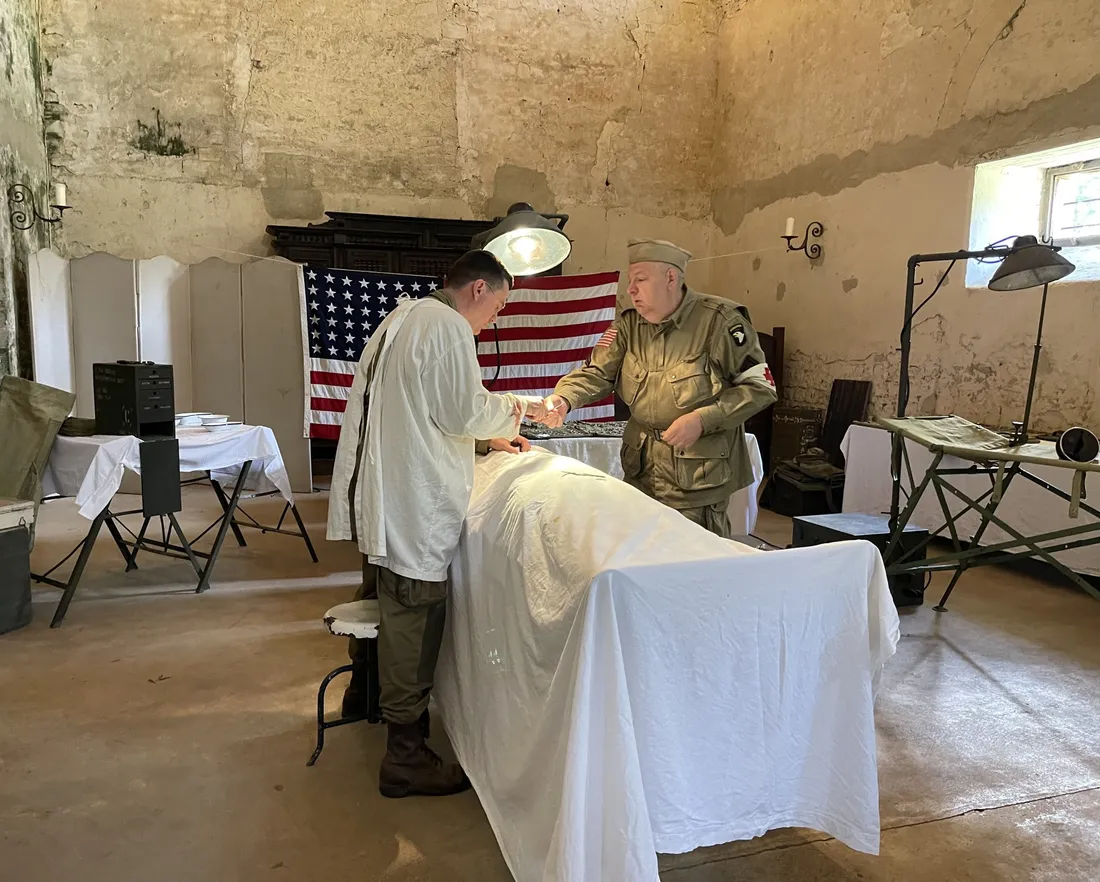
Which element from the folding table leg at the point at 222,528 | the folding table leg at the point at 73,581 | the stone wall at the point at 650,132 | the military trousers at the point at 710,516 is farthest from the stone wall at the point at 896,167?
the folding table leg at the point at 73,581

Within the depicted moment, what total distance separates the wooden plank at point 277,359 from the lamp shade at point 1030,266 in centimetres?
453

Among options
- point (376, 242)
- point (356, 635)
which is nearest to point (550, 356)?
point (376, 242)

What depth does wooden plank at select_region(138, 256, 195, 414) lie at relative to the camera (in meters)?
6.01

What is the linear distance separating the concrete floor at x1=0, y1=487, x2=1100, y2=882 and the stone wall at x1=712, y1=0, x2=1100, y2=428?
195cm

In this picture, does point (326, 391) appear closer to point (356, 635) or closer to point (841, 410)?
point (841, 410)

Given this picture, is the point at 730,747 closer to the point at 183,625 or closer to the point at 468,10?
the point at 183,625

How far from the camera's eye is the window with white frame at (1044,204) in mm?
4785


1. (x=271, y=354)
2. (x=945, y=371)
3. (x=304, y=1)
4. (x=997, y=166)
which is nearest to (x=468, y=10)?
(x=304, y=1)

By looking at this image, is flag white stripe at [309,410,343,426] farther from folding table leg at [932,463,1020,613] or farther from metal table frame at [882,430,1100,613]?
folding table leg at [932,463,1020,613]

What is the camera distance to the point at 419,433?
201 centimetres

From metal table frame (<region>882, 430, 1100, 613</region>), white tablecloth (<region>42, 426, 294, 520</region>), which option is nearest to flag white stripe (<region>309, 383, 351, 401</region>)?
white tablecloth (<region>42, 426, 294, 520</region>)

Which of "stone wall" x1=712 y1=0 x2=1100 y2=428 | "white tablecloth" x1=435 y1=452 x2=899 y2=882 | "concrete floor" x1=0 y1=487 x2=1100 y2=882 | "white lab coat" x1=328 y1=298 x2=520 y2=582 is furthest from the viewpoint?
"stone wall" x1=712 y1=0 x2=1100 y2=428

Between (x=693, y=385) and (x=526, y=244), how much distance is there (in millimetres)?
699

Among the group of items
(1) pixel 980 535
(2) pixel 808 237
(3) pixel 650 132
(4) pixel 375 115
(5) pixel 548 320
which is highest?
(3) pixel 650 132
